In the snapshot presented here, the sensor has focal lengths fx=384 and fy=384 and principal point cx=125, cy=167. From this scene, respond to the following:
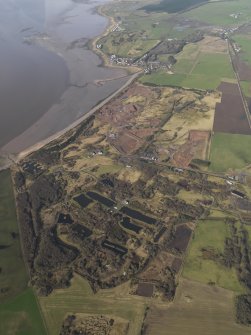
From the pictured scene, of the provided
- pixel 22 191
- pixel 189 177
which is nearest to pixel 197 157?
pixel 189 177

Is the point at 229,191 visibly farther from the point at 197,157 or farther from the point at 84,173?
the point at 84,173

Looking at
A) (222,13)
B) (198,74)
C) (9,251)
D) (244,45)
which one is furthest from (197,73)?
(9,251)

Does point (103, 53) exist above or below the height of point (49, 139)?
below

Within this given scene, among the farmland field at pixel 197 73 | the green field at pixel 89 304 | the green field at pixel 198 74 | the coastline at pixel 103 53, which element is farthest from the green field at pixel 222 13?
the green field at pixel 89 304

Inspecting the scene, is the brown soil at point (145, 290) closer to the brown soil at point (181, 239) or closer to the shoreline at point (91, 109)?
the brown soil at point (181, 239)

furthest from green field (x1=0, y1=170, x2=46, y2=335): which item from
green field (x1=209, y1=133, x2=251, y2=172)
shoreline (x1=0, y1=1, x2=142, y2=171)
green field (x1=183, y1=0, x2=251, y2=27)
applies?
green field (x1=183, y1=0, x2=251, y2=27)

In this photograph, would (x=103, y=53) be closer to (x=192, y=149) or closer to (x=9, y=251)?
(x=192, y=149)

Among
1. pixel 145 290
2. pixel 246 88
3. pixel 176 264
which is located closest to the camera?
pixel 145 290

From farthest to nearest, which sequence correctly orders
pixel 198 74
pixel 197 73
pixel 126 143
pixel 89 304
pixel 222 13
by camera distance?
1. pixel 222 13
2. pixel 197 73
3. pixel 198 74
4. pixel 126 143
5. pixel 89 304
